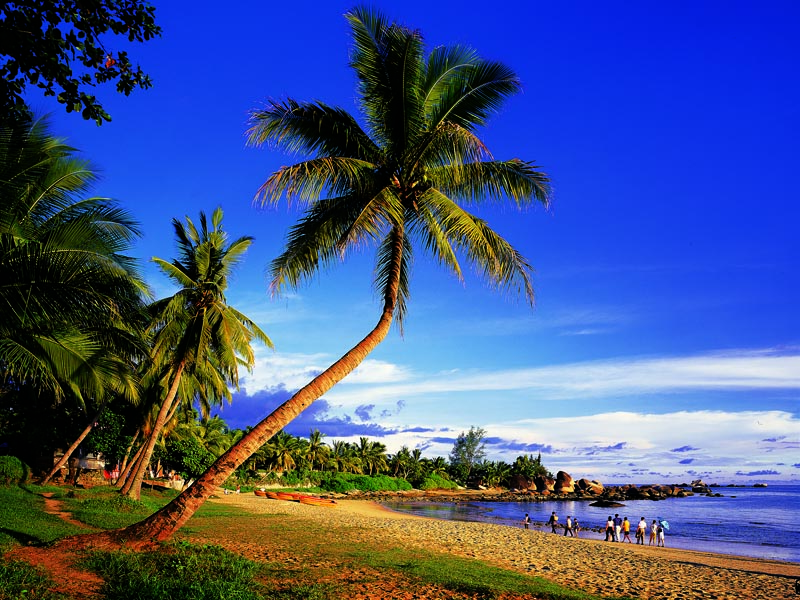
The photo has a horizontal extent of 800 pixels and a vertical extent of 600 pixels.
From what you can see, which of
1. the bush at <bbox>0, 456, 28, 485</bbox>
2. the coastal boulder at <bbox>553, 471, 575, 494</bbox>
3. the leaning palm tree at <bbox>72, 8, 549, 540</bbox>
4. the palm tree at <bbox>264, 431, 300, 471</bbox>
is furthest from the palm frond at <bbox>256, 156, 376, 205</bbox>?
the coastal boulder at <bbox>553, 471, 575, 494</bbox>

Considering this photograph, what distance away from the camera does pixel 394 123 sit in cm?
1241

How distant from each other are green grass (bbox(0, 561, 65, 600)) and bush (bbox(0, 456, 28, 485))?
18.1 meters

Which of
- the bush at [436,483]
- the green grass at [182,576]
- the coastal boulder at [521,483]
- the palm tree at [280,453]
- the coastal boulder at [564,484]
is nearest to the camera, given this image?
the green grass at [182,576]

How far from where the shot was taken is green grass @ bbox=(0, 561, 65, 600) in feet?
21.6

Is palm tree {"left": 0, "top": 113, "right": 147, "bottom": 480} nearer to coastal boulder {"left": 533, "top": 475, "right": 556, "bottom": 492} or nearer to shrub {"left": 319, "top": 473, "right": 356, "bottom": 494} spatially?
shrub {"left": 319, "top": 473, "right": 356, "bottom": 494}

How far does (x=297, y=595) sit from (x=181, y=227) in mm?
18270

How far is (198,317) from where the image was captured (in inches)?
858

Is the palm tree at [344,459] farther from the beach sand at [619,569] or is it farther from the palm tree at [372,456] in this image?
the beach sand at [619,569]

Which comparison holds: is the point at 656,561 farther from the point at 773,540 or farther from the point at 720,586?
the point at 773,540

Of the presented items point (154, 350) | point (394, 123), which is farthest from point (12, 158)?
point (154, 350)

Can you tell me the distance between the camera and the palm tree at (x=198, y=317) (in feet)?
70.9

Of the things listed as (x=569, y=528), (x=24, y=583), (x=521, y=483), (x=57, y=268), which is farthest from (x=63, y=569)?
(x=521, y=483)

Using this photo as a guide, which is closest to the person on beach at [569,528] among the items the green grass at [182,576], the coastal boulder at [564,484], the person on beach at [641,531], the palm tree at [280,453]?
the person on beach at [641,531]

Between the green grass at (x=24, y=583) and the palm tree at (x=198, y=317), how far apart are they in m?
13.4
